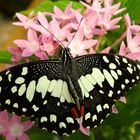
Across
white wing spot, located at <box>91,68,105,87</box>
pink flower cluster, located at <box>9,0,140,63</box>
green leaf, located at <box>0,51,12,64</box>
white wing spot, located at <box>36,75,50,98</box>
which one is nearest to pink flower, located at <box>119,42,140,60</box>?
pink flower cluster, located at <box>9,0,140,63</box>

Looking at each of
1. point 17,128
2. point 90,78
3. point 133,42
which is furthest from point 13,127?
point 133,42

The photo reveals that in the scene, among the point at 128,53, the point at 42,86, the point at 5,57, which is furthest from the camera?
the point at 5,57

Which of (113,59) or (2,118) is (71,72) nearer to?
(113,59)

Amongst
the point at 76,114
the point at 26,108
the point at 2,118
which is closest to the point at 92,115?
the point at 76,114

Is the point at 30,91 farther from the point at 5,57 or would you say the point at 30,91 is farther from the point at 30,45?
the point at 5,57

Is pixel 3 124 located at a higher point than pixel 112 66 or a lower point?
lower

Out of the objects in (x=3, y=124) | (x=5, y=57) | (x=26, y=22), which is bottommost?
(x=3, y=124)

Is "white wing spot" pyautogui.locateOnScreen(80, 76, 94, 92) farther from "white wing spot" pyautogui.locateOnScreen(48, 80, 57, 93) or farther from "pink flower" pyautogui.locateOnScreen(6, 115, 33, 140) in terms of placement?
"pink flower" pyautogui.locateOnScreen(6, 115, 33, 140)

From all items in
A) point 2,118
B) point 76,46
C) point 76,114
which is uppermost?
point 76,46
